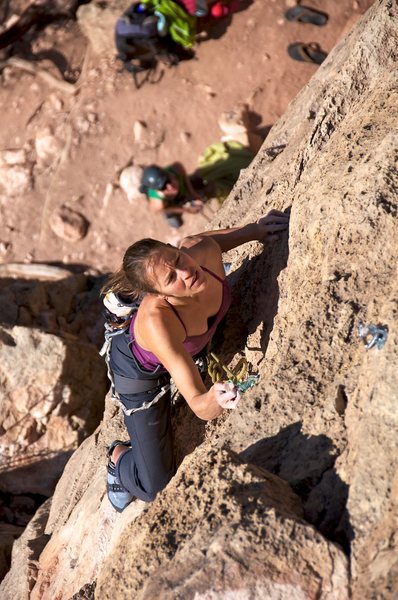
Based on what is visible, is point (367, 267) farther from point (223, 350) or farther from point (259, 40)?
point (259, 40)

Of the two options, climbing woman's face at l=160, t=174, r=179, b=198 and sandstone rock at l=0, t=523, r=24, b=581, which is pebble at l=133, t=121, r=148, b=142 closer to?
climbing woman's face at l=160, t=174, r=179, b=198

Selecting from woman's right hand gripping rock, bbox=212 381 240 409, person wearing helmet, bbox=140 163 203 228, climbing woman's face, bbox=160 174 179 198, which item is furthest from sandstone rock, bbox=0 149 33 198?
woman's right hand gripping rock, bbox=212 381 240 409

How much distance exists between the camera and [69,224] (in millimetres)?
8156

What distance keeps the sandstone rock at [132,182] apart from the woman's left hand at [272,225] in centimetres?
484

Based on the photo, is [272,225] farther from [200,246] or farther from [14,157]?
[14,157]

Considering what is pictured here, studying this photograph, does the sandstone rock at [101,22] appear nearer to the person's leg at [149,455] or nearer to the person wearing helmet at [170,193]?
the person wearing helmet at [170,193]

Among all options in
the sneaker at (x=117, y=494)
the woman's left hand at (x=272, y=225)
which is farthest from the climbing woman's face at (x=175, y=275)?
the sneaker at (x=117, y=494)

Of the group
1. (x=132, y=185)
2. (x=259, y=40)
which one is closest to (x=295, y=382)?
(x=132, y=185)

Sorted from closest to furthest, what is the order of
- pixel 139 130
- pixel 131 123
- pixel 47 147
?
pixel 139 130
pixel 131 123
pixel 47 147

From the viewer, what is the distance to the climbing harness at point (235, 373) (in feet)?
9.32

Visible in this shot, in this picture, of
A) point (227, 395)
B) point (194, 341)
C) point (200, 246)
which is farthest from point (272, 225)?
point (227, 395)

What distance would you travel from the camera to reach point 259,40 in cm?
821

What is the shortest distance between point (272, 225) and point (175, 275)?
2.32 feet

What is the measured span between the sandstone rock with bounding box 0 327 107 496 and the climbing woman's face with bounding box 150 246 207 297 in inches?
98.9
